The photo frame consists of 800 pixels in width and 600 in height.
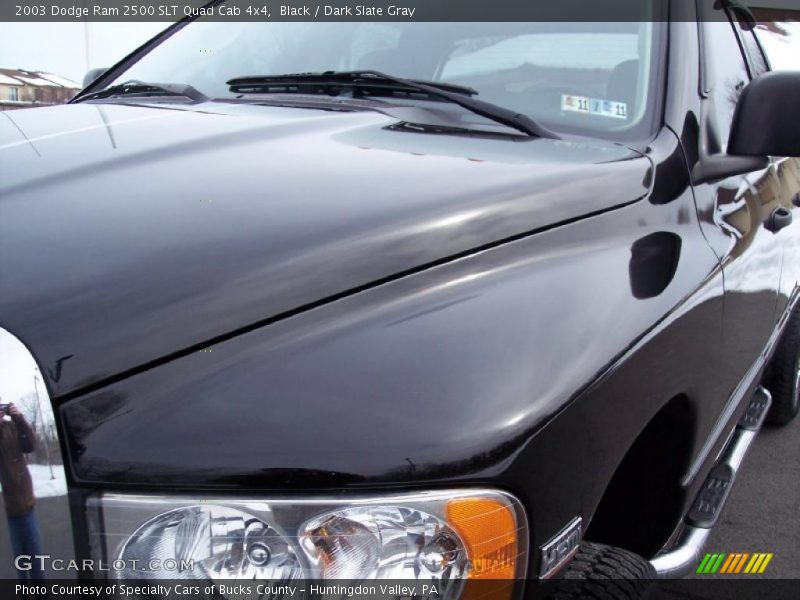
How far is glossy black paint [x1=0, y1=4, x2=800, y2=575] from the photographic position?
38.1 inches

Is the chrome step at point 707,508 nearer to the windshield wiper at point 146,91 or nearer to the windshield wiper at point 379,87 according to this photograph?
the windshield wiper at point 379,87

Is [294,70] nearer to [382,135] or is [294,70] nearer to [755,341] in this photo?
[382,135]

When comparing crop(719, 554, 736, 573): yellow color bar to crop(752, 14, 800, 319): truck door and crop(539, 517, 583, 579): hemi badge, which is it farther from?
crop(539, 517, 583, 579): hemi badge

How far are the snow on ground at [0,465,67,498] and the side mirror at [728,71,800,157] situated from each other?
1.85m

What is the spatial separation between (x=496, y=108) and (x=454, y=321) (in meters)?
0.97

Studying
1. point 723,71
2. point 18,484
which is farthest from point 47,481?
point 723,71

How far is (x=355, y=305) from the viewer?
3.79ft

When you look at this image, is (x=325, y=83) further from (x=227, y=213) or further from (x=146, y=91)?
(x=227, y=213)

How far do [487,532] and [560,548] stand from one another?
18 centimetres

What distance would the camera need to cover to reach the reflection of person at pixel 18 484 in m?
0.89

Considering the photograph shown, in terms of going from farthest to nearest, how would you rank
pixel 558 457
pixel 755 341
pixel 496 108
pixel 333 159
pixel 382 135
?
pixel 755 341, pixel 496 108, pixel 382 135, pixel 333 159, pixel 558 457

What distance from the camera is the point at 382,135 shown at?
69.3 inches

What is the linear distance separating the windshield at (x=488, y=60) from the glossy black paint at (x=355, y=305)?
0.27 meters

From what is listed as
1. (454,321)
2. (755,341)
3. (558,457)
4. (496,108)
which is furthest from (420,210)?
(755,341)
